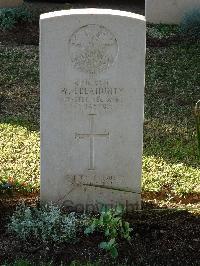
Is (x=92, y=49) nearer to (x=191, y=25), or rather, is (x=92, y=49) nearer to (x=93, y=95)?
(x=93, y=95)

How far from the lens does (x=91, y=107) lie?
5371 mm

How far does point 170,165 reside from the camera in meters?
6.76

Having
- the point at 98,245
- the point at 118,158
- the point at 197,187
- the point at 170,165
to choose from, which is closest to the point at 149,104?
the point at 170,165

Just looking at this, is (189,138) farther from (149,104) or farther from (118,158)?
(118,158)

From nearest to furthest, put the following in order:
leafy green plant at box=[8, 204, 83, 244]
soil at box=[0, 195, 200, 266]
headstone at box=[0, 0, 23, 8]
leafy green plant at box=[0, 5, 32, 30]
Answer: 1. soil at box=[0, 195, 200, 266]
2. leafy green plant at box=[8, 204, 83, 244]
3. leafy green plant at box=[0, 5, 32, 30]
4. headstone at box=[0, 0, 23, 8]

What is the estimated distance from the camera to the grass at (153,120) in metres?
6.45

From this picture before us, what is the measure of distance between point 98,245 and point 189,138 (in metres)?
2.65

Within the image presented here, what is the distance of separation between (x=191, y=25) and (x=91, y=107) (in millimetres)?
6154

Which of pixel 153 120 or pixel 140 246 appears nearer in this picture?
pixel 140 246

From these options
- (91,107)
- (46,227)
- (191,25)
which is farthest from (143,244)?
(191,25)

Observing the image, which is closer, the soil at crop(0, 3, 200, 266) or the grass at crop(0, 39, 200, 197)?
the soil at crop(0, 3, 200, 266)

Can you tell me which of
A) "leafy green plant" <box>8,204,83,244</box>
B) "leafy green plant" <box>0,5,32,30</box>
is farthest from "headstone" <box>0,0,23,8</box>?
"leafy green plant" <box>8,204,83,244</box>

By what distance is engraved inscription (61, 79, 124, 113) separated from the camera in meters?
5.30

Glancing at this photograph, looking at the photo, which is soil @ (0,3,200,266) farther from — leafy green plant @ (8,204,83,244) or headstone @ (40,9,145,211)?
headstone @ (40,9,145,211)
